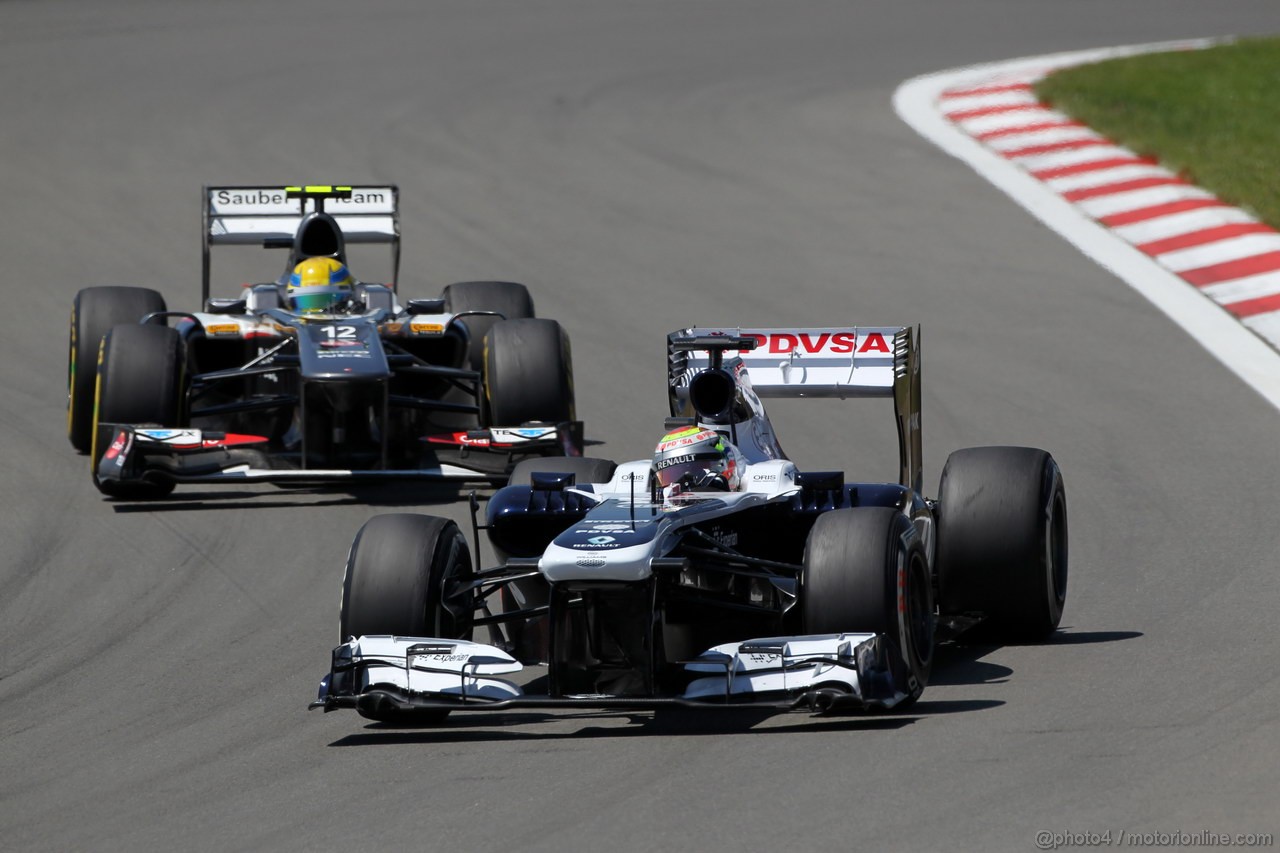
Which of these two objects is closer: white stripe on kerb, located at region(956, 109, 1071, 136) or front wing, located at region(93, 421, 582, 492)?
front wing, located at region(93, 421, 582, 492)

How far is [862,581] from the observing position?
353 inches

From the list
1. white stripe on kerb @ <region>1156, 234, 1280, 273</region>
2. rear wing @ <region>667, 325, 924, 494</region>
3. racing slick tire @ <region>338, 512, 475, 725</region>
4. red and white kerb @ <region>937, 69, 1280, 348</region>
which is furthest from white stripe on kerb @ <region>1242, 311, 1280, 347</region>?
racing slick tire @ <region>338, 512, 475, 725</region>

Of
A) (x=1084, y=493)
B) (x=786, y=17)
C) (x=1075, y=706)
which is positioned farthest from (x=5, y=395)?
(x=786, y=17)

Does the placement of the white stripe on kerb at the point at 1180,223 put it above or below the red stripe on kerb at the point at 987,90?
below

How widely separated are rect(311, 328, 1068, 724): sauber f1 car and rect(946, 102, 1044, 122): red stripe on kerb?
48.5ft

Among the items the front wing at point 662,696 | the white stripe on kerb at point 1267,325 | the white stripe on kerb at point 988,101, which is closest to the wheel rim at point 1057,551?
the front wing at point 662,696

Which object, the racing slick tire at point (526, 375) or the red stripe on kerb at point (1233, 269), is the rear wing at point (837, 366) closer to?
the racing slick tire at point (526, 375)

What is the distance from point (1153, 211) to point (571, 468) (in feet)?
36.8

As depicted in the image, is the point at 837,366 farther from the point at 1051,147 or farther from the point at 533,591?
the point at 1051,147

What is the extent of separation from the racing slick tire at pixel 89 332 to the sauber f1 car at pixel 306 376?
0.04 ft

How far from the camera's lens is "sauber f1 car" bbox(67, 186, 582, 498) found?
14.3 m

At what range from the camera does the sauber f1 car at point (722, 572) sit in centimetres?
882

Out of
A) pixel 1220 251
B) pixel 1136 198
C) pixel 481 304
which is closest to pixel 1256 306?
pixel 1220 251

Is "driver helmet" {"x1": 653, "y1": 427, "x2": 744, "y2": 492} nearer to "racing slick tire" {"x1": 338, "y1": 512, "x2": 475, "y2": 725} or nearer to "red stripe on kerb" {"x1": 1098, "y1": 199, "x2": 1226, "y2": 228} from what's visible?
"racing slick tire" {"x1": 338, "y1": 512, "x2": 475, "y2": 725}
